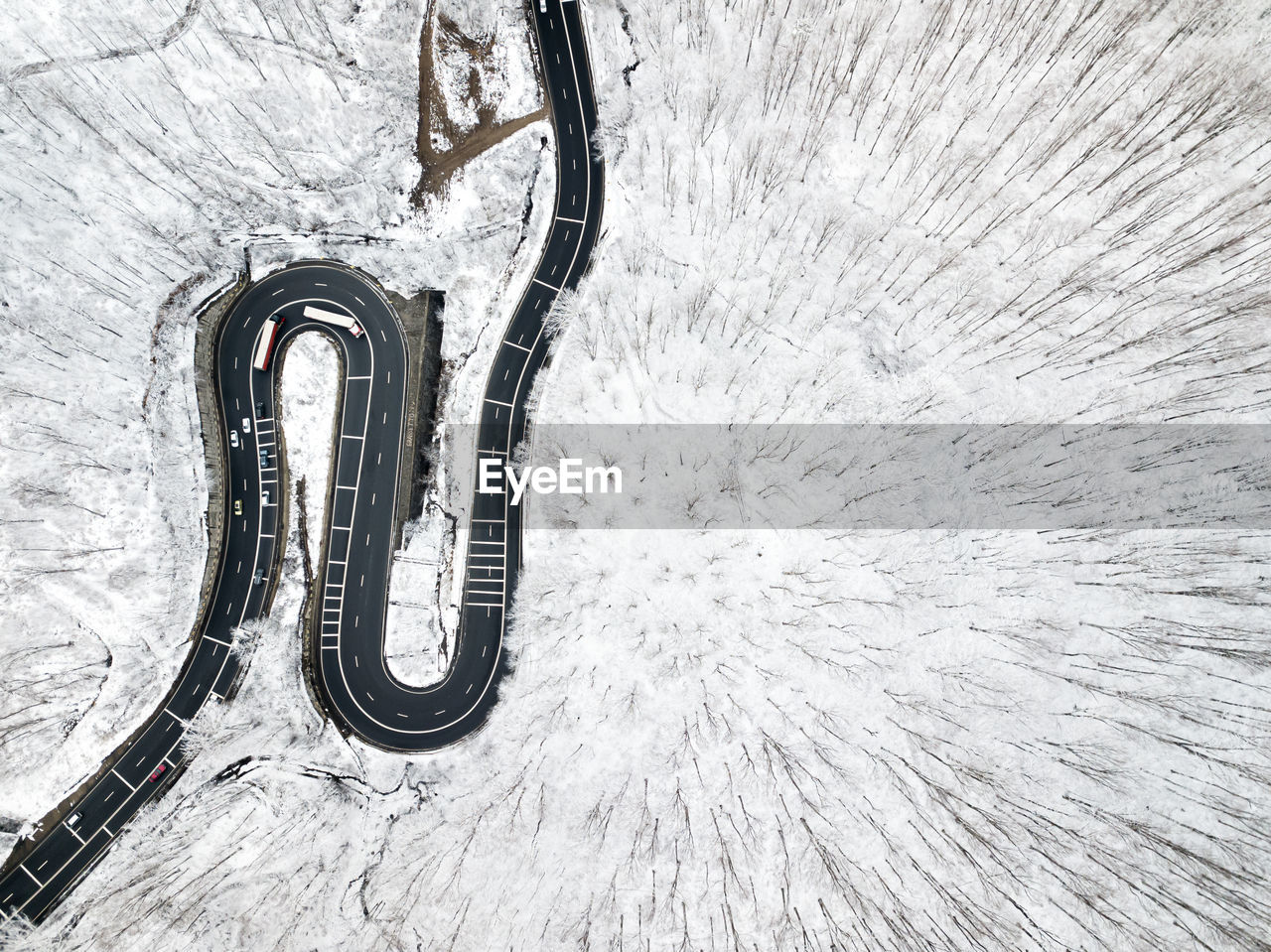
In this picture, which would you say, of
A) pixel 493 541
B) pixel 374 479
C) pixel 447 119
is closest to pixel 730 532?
pixel 493 541

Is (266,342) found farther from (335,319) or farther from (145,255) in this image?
(145,255)

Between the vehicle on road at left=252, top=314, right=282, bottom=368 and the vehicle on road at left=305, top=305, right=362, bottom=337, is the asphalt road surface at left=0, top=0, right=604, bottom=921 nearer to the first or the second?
the vehicle on road at left=305, top=305, right=362, bottom=337

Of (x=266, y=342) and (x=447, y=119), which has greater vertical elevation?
(x=447, y=119)

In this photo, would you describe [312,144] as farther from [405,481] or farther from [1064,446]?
[1064,446]

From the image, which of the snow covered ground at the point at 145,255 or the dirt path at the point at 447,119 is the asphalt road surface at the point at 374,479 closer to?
the snow covered ground at the point at 145,255

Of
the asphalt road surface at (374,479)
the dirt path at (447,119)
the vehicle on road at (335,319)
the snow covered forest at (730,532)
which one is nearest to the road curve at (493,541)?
the asphalt road surface at (374,479)
